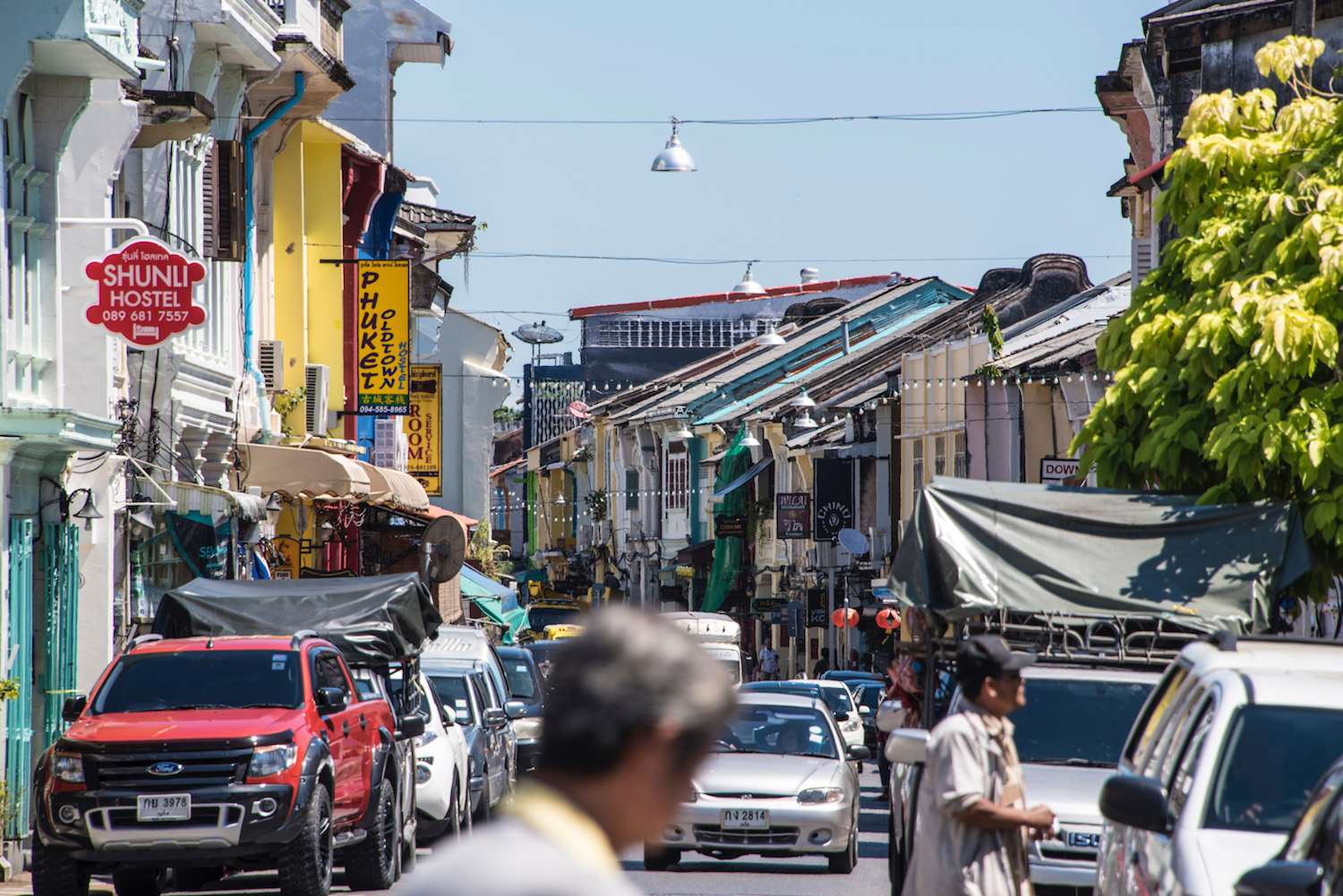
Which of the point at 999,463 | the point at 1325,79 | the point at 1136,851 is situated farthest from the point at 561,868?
the point at 999,463

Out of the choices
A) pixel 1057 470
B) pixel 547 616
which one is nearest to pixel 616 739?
pixel 1057 470

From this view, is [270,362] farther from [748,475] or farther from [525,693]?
[748,475]

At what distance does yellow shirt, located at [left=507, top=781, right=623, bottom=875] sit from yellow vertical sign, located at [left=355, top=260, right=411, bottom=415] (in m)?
30.3

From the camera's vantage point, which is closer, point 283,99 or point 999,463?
point 283,99

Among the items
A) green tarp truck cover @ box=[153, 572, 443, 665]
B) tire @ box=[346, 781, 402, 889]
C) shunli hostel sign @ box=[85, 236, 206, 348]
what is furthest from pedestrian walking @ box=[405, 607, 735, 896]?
shunli hostel sign @ box=[85, 236, 206, 348]

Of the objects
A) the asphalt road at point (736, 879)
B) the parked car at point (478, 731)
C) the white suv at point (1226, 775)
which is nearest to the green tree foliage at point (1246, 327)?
the asphalt road at point (736, 879)

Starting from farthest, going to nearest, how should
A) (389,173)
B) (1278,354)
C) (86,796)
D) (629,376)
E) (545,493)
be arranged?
(545,493), (629,376), (389,173), (1278,354), (86,796)

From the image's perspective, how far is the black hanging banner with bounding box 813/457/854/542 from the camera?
51.9 metres

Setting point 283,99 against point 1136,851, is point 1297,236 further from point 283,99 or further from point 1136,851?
point 283,99

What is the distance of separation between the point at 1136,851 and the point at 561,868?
528cm

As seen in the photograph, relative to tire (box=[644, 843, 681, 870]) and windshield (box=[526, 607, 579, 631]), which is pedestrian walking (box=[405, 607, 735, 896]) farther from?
windshield (box=[526, 607, 579, 631])

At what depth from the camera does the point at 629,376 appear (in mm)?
88250

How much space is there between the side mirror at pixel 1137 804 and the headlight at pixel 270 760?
302 inches

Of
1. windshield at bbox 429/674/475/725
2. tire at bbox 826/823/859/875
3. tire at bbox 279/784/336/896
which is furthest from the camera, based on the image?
windshield at bbox 429/674/475/725
